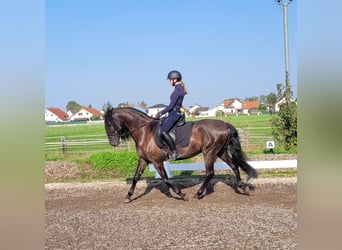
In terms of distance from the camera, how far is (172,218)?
6039 mm

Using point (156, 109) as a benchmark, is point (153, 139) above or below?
below

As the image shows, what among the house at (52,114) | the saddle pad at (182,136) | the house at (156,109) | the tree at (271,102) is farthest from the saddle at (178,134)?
the tree at (271,102)

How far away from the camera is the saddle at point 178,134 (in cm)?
736

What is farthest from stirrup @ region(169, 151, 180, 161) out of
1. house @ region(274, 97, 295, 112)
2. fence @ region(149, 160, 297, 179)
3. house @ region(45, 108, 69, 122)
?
house @ region(274, 97, 295, 112)

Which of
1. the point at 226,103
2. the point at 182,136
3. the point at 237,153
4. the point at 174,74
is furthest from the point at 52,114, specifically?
the point at 226,103

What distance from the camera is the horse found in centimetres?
749

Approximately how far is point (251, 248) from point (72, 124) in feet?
132

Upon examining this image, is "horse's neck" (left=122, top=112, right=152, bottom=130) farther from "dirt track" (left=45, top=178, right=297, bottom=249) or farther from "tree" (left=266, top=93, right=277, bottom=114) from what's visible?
"tree" (left=266, top=93, right=277, bottom=114)

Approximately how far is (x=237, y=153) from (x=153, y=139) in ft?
6.54

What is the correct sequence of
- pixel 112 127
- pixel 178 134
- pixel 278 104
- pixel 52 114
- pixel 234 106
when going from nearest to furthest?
pixel 52 114 → pixel 178 134 → pixel 112 127 → pixel 278 104 → pixel 234 106

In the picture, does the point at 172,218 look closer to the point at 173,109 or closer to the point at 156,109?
the point at 173,109

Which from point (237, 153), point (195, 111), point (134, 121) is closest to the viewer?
point (134, 121)

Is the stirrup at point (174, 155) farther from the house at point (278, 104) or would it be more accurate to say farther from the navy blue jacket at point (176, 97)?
the house at point (278, 104)
